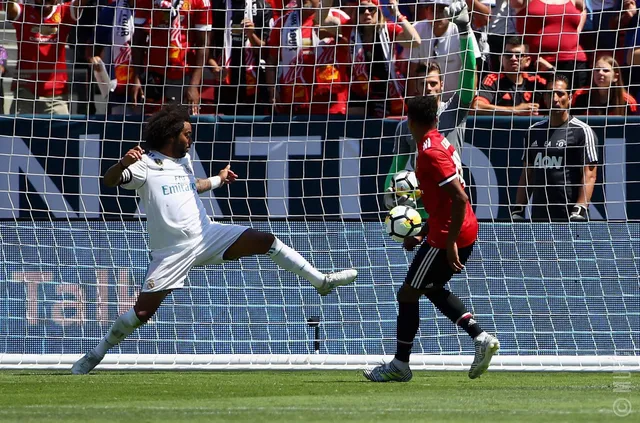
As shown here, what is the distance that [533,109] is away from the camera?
36.1 feet

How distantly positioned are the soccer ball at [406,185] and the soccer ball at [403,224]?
0.82m

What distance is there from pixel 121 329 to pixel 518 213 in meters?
4.06

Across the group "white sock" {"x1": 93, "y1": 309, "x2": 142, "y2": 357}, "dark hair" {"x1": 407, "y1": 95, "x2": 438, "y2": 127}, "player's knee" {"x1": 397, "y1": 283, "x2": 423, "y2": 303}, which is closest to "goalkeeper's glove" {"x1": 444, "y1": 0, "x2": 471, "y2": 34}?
"dark hair" {"x1": 407, "y1": 95, "x2": 438, "y2": 127}

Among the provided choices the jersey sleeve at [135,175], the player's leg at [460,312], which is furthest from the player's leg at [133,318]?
the player's leg at [460,312]

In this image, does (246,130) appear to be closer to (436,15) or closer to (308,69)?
(308,69)

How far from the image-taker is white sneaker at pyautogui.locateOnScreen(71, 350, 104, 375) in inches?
353

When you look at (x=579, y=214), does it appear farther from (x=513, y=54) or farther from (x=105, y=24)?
(x=105, y=24)

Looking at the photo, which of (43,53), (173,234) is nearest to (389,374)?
(173,234)

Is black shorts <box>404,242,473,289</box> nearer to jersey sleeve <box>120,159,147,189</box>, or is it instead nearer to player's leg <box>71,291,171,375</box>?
player's leg <box>71,291,171,375</box>

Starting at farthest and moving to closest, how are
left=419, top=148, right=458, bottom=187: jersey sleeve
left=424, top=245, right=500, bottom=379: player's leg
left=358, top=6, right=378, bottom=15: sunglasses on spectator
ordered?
left=358, top=6, right=378, bottom=15: sunglasses on spectator
left=424, top=245, right=500, bottom=379: player's leg
left=419, top=148, right=458, bottom=187: jersey sleeve

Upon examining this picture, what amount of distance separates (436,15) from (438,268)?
3.47 meters

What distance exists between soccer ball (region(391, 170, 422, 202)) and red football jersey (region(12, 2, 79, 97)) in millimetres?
3358

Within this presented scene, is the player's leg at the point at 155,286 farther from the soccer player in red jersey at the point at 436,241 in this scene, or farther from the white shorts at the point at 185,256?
the soccer player in red jersey at the point at 436,241

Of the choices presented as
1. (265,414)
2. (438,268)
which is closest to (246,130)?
(438,268)
